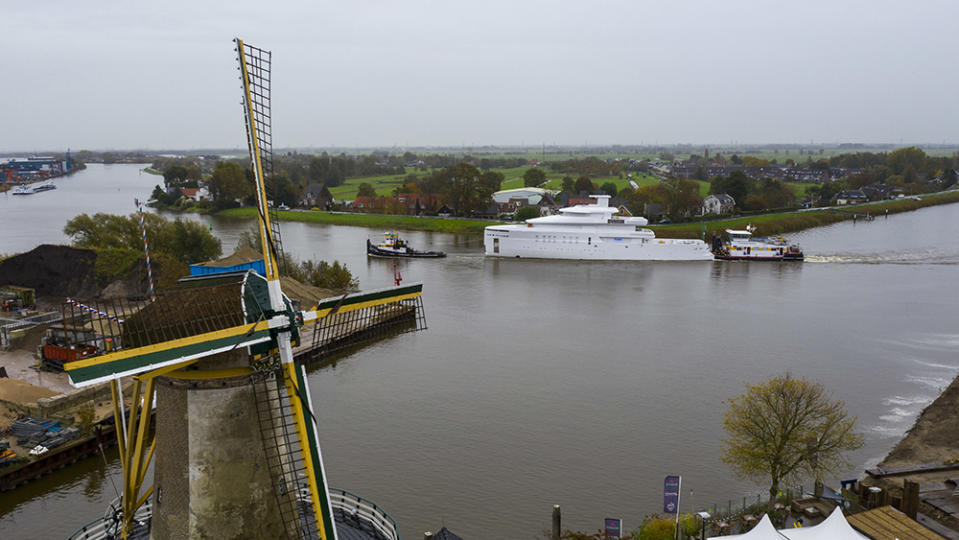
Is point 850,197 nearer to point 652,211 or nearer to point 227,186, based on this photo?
point 652,211

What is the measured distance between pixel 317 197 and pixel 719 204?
3270 cm

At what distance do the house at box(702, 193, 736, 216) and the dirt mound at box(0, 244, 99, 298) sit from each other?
39.2 m

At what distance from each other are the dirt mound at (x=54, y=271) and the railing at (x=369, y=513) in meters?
19.0

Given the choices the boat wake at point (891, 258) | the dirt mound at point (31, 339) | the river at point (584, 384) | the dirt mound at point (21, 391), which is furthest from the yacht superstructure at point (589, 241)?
the dirt mound at point (21, 391)

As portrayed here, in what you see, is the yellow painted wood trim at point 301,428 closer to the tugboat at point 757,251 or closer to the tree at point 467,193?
the tugboat at point 757,251

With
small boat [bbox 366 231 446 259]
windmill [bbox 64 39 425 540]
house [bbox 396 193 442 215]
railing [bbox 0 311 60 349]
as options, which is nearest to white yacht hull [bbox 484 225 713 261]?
small boat [bbox 366 231 446 259]

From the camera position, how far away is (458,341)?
1781 cm

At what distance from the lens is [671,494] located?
8.33 meters

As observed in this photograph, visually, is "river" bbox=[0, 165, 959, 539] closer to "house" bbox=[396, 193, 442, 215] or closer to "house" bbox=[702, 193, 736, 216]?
"house" bbox=[702, 193, 736, 216]

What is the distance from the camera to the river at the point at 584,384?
10.1 m

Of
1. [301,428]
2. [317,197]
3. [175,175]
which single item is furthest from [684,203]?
[175,175]

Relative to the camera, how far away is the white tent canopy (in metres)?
7.37

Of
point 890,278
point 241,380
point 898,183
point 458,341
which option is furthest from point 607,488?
point 898,183

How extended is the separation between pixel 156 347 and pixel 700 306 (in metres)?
20.4
